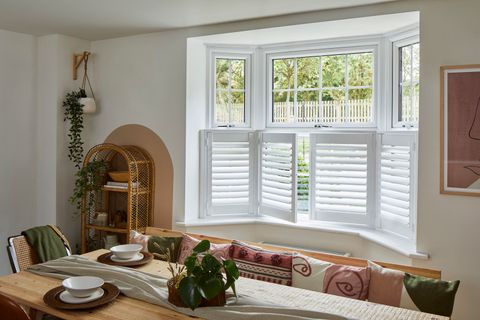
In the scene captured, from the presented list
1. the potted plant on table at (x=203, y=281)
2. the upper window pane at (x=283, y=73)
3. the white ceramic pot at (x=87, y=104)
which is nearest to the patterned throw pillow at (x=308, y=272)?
the potted plant on table at (x=203, y=281)

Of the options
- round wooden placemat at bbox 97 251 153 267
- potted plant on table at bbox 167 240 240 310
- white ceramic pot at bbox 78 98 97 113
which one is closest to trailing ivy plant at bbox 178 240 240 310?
potted plant on table at bbox 167 240 240 310

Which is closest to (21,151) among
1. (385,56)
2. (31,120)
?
(31,120)

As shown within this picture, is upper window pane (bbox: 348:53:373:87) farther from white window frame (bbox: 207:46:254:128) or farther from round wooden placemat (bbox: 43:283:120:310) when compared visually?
round wooden placemat (bbox: 43:283:120:310)

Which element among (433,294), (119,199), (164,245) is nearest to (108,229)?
(119,199)

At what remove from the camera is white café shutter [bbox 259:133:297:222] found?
3611 mm

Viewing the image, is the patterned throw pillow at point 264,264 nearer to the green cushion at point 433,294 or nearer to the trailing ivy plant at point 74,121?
the green cushion at point 433,294

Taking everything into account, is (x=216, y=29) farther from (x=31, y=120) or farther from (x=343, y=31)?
(x=31, y=120)

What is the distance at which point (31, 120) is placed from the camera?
4.10 m

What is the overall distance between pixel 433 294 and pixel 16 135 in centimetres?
368

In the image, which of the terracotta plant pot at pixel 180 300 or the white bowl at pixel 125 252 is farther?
the white bowl at pixel 125 252

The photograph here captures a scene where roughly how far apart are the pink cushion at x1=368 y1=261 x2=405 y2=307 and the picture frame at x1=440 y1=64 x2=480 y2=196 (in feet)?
2.26

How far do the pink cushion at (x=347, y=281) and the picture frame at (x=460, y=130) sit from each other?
792mm

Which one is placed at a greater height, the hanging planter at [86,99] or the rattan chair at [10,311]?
the hanging planter at [86,99]

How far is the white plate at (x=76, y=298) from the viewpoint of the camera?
193 cm
